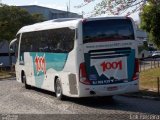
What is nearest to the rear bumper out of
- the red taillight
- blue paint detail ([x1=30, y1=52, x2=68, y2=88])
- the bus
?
the bus

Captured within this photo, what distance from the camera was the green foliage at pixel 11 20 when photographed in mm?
53213

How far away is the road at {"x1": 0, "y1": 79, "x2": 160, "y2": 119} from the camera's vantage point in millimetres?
15180

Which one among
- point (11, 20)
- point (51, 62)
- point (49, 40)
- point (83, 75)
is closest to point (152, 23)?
point (49, 40)

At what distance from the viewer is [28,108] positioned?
16.8m

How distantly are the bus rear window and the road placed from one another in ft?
7.89

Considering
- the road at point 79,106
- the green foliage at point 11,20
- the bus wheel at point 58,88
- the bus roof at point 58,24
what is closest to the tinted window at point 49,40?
the bus roof at point 58,24

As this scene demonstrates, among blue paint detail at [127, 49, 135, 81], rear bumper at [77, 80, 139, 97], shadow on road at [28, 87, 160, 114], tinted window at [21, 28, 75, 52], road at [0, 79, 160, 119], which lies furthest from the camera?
tinted window at [21, 28, 75, 52]

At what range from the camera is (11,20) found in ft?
198

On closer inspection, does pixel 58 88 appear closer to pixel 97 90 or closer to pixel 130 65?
pixel 97 90

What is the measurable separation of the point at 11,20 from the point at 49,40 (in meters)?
41.0

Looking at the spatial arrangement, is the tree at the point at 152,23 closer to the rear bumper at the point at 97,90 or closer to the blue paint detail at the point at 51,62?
the blue paint detail at the point at 51,62

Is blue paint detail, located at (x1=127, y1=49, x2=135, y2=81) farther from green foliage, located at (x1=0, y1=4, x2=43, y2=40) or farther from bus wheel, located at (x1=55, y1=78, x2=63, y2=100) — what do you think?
green foliage, located at (x1=0, y1=4, x2=43, y2=40)

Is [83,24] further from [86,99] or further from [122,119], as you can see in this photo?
[122,119]

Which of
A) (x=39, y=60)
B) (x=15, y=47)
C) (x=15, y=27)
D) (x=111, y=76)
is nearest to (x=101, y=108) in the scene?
(x=111, y=76)
